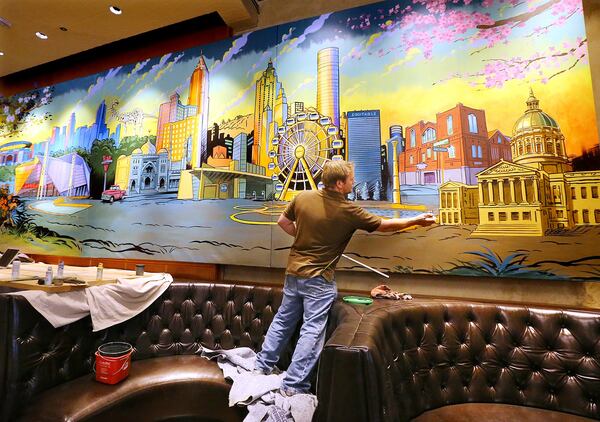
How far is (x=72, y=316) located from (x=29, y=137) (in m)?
3.61

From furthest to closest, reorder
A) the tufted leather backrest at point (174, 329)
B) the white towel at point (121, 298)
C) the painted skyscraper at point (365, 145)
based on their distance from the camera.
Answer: the painted skyscraper at point (365, 145) → the white towel at point (121, 298) → the tufted leather backrest at point (174, 329)

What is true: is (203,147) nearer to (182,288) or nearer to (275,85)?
(275,85)

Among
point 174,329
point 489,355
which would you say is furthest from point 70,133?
point 489,355

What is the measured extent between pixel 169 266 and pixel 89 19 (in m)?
2.69

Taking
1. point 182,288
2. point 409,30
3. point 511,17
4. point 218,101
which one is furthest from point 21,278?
point 511,17

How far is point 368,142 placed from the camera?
2477 millimetres

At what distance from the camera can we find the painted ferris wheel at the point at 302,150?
8.53 ft

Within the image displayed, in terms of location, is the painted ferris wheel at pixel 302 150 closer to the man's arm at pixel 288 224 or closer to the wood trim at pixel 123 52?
the man's arm at pixel 288 224

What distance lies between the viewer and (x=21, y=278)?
2.20m

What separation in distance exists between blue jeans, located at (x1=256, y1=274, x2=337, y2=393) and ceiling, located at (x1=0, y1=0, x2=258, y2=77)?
2637mm

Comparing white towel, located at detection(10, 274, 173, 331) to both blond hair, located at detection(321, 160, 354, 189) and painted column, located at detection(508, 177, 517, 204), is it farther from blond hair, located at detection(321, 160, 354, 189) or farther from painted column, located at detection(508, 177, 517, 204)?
painted column, located at detection(508, 177, 517, 204)

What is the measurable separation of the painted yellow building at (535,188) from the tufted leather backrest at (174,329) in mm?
1588

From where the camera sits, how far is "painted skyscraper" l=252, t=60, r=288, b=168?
111 inches

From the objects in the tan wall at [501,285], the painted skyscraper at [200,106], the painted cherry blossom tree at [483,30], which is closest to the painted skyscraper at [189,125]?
the painted skyscraper at [200,106]
